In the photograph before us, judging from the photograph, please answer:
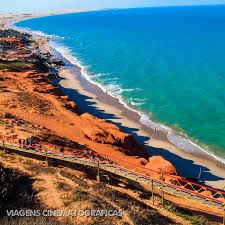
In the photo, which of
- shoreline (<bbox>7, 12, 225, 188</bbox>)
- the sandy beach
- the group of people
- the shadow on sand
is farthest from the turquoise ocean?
the group of people

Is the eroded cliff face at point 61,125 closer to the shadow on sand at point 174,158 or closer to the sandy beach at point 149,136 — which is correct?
the shadow on sand at point 174,158

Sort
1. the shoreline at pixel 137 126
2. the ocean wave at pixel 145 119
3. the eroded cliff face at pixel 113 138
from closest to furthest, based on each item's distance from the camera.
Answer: the eroded cliff face at pixel 113 138 → the shoreline at pixel 137 126 → the ocean wave at pixel 145 119

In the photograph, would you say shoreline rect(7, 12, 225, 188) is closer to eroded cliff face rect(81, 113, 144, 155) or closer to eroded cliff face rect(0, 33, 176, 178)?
eroded cliff face rect(81, 113, 144, 155)

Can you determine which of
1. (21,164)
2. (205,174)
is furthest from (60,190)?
(205,174)

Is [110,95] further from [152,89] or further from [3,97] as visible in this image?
[3,97]

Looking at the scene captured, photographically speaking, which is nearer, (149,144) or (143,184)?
(143,184)

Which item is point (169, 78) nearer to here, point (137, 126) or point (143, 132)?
point (137, 126)

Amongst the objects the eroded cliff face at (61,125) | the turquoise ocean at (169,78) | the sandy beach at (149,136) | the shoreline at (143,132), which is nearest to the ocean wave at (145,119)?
the turquoise ocean at (169,78)

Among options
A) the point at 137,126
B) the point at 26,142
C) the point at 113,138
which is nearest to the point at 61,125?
the point at 113,138
